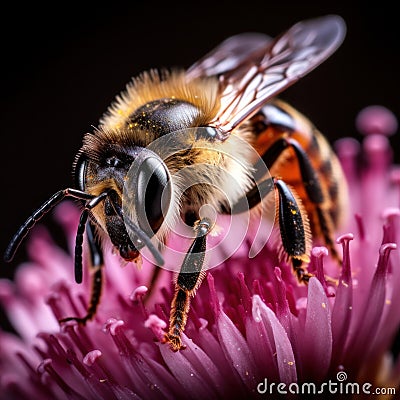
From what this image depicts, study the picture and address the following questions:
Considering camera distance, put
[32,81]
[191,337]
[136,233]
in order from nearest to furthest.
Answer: [136,233]
[191,337]
[32,81]

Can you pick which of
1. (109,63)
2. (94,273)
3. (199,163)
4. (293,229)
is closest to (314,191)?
(293,229)

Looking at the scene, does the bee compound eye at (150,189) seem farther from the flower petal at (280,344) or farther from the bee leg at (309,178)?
the bee leg at (309,178)

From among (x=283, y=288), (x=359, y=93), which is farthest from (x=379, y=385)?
(x=359, y=93)

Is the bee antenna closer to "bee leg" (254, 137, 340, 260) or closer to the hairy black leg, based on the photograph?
the hairy black leg

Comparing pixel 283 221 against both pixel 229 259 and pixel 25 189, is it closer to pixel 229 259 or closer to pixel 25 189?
pixel 229 259

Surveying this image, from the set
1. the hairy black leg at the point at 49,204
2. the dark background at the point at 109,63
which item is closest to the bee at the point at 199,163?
the hairy black leg at the point at 49,204

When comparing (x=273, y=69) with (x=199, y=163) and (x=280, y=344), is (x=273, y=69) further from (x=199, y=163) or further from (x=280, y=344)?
(x=280, y=344)
